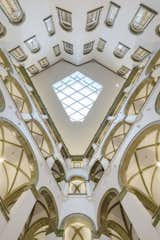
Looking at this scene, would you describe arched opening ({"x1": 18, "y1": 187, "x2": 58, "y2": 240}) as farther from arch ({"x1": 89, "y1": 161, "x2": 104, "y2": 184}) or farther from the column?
the column

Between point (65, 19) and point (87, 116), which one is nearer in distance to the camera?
point (65, 19)

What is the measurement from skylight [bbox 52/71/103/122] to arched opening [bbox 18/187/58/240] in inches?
384

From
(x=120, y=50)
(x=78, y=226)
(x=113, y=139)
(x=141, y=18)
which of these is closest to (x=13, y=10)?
(x=141, y=18)

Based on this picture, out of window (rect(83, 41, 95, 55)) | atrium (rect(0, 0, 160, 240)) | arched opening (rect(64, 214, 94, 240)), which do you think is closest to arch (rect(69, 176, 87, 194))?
atrium (rect(0, 0, 160, 240))

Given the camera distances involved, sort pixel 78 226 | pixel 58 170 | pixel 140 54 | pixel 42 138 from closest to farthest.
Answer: pixel 78 226
pixel 140 54
pixel 42 138
pixel 58 170

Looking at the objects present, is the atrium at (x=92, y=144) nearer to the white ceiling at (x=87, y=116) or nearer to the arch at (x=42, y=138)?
the arch at (x=42, y=138)

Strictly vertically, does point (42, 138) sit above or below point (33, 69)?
below

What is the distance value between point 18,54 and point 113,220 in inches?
495

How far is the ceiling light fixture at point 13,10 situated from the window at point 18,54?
2011 mm

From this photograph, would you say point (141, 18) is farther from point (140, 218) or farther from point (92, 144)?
point (140, 218)

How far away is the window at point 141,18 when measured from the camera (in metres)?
15.0

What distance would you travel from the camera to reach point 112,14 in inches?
677

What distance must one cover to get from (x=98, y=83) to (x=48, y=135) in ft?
28.3

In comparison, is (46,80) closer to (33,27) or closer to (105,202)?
(33,27)
